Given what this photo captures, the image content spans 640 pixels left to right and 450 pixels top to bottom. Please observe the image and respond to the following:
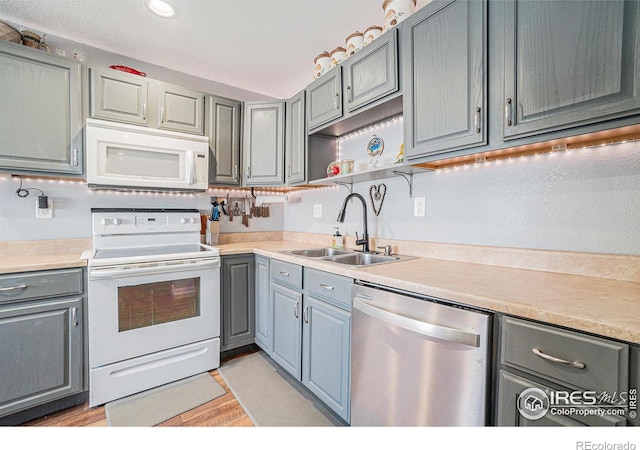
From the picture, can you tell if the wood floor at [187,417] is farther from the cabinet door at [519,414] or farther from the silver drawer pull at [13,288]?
the cabinet door at [519,414]

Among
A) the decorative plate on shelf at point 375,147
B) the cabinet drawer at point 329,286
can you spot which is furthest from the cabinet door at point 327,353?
the decorative plate on shelf at point 375,147

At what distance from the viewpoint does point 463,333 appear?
3.20 feet

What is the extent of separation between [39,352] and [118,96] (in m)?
1.70

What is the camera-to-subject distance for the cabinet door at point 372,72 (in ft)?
5.29

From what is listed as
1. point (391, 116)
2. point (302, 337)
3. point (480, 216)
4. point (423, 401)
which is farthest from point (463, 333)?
point (391, 116)

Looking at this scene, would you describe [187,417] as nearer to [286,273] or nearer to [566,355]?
[286,273]

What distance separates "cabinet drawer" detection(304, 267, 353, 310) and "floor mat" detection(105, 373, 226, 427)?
96 centimetres

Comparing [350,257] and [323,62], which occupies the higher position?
[323,62]

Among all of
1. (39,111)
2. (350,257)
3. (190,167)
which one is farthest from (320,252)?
(39,111)

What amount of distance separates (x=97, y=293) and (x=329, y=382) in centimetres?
147

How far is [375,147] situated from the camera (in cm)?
213
